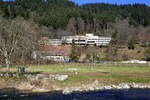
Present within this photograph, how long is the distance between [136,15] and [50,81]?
157m

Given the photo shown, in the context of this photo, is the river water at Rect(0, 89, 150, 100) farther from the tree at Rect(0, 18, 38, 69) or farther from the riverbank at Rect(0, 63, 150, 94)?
the tree at Rect(0, 18, 38, 69)

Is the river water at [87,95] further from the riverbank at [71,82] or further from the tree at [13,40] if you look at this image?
the tree at [13,40]

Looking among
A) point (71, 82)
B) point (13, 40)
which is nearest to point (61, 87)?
point (71, 82)

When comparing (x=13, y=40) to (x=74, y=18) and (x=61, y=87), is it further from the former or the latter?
(x=74, y=18)

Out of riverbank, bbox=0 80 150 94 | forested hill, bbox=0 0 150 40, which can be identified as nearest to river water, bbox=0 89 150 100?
riverbank, bbox=0 80 150 94

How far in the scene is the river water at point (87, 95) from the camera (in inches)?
1507

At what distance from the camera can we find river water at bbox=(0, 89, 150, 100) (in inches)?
1507

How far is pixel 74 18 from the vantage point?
574ft

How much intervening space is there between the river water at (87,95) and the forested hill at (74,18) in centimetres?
10657

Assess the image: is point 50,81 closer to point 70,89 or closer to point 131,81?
point 70,89

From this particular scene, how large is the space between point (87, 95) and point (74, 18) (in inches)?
5354

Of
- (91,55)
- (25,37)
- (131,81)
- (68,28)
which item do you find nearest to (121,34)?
(68,28)

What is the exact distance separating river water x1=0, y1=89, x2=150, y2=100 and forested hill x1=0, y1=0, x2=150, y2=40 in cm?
10657

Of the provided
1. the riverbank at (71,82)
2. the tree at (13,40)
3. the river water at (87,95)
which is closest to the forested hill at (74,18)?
the tree at (13,40)
